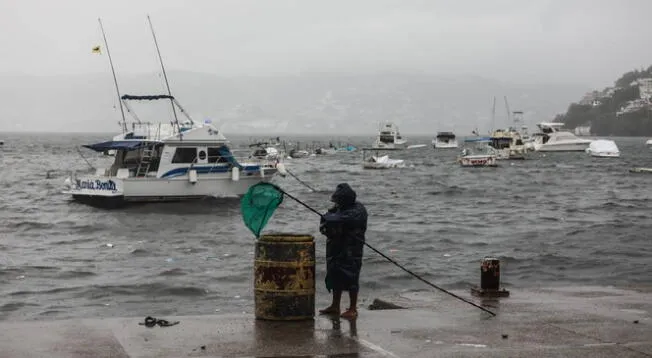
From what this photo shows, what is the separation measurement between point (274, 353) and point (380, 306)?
3.65 metres

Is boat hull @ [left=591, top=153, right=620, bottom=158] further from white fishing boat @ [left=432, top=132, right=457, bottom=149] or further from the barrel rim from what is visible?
the barrel rim

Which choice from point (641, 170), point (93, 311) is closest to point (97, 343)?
point (93, 311)

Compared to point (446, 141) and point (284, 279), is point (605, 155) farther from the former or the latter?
point (284, 279)

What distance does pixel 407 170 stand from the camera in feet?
261

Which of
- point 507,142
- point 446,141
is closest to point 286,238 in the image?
point 507,142

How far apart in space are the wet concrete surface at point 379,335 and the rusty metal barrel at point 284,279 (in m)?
0.18

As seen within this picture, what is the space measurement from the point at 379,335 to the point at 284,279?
1.39 meters

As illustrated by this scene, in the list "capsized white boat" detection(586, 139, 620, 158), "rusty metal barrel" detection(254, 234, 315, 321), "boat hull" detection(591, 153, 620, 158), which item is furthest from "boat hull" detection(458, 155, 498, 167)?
"rusty metal barrel" detection(254, 234, 315, 321)

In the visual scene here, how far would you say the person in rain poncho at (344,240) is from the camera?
11.0 m

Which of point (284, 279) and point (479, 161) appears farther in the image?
point (479, 161)

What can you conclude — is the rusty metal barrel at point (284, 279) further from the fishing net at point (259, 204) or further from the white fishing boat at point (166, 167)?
the white fishing boat at point (166, 167)

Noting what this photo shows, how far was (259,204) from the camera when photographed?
11.8m

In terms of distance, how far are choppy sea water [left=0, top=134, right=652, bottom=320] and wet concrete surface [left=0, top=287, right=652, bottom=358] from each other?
571 centimetres

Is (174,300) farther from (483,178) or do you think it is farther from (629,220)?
(483,178)
